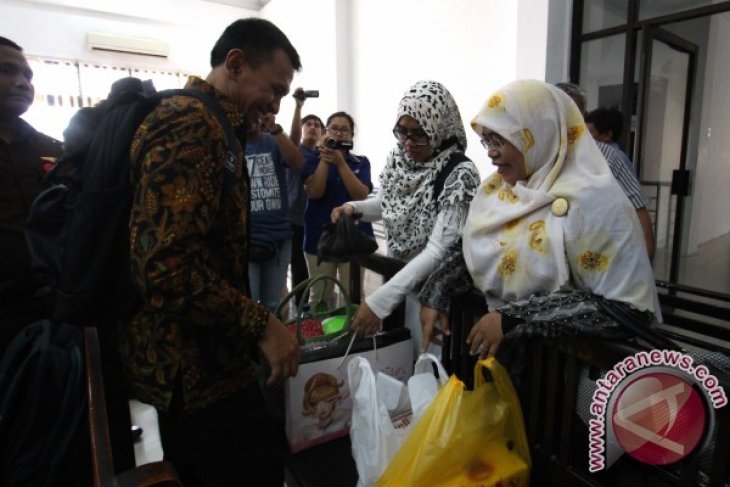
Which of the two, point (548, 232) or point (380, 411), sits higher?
point (548, 232)

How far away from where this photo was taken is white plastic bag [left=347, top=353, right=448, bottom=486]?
0.92 metres

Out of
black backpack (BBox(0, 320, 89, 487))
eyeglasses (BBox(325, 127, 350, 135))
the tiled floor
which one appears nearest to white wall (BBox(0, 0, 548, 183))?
eyeglasses (BBox(325, 127, 350, 135))

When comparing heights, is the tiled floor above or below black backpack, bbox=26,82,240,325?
below

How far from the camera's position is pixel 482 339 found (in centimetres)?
92

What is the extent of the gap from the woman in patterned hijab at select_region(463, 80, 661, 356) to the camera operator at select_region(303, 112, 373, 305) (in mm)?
1275

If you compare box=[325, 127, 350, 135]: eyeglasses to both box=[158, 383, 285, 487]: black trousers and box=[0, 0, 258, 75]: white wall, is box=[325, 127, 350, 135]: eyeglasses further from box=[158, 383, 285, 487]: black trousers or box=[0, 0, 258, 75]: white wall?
box=[0, 0, 258, 75]: white wall

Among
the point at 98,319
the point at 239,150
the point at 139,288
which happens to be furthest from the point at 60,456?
the point at 239,150

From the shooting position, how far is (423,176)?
1319 millimetres

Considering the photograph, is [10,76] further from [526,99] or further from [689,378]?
[689,378]

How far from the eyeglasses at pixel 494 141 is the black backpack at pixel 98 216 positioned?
0.58m

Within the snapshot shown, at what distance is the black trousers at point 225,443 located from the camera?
865 millimetres

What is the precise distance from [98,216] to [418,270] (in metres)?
0.72

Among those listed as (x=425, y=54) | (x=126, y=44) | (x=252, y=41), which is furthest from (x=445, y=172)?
(x=126, y=44)

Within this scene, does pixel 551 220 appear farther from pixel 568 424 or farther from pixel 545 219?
pixel 568 424
